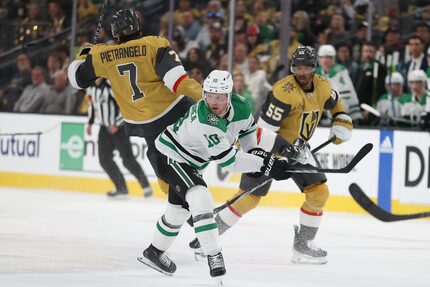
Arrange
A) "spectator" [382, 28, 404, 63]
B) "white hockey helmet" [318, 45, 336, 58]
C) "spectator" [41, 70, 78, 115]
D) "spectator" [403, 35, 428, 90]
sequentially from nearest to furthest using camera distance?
"spectator" [403, 35, 428, 90], "spectator" [382, 28, 404, 63], "white hockey helmet" [318, 45, 336, 58], "spectator" [41, 70, 78, 115]

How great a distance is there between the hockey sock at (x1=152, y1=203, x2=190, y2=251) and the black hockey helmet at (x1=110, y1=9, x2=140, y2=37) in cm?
118

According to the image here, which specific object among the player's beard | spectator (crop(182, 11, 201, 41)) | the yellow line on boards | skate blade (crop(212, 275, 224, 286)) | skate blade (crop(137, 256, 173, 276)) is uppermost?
the player's beard

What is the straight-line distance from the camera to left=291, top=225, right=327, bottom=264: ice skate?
21.8ft

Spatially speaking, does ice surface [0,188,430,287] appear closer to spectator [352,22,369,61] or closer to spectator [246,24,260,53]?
spectator [352,22,369,61]

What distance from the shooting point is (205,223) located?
5.51 m

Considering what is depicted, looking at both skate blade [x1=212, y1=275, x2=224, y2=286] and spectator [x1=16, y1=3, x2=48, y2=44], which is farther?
spectator [x1=16, y1=3, x2=48, y2=44]

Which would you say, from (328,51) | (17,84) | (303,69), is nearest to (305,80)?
(303,69)

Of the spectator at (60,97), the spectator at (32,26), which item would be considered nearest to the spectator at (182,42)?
the spectator at (60,97)

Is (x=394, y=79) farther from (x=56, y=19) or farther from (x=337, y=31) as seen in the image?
(x=56, y=19)

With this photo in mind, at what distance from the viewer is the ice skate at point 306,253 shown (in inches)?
261

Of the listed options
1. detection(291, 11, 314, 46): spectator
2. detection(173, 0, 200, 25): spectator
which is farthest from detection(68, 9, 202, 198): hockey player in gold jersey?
detection(173, 0, 200, 25): spectator

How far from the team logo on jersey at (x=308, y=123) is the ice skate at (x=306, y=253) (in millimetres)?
675

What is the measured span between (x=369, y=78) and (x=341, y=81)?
10.6 inches

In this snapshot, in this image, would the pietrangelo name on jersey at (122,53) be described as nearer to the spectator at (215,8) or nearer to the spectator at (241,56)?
the spectator at (241,56)
